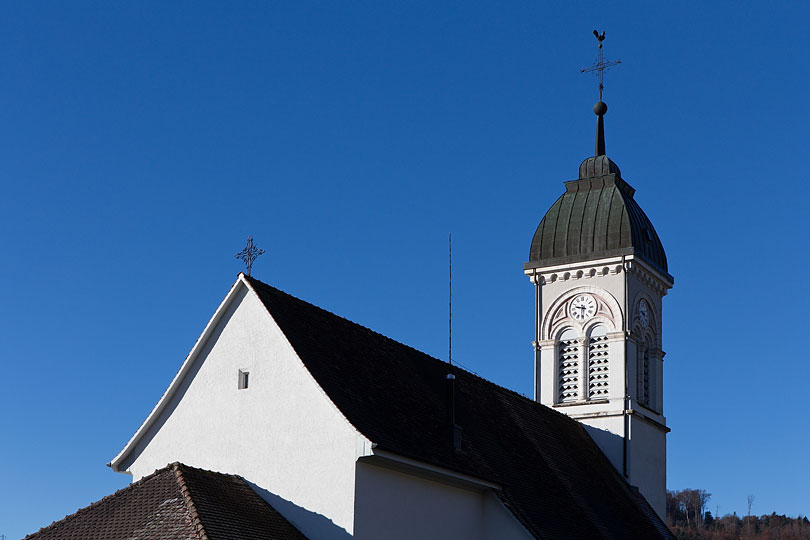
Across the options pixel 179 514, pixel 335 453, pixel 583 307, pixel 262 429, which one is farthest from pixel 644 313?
pixel 179 514

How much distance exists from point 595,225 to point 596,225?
3 cm

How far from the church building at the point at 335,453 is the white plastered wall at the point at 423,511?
1.5 inches

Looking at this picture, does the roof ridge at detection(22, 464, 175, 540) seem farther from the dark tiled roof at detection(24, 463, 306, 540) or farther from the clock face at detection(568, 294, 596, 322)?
the clock face at detection(568, 294, 596, 322)

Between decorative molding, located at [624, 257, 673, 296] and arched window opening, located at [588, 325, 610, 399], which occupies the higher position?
decorative molding, located at [624, 257, 673, 296]

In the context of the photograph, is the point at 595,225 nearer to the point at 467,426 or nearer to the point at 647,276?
the point at 647,276

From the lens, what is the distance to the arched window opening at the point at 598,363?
129ft

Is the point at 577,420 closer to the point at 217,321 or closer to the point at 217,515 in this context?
the point at 217,321

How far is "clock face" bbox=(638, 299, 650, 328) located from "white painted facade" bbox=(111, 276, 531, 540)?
14.8 m


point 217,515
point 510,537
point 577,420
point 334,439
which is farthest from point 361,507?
point 577,420

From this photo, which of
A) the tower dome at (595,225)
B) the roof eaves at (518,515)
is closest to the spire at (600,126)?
the tower dome at (595,225)

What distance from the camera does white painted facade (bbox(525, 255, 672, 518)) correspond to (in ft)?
127

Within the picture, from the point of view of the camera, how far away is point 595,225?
133ft

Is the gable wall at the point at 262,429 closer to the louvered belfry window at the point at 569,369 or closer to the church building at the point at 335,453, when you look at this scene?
the church building at the point at 335,453

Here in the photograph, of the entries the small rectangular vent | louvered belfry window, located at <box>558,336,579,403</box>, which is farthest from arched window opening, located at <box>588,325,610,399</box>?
the small rectangular vent
